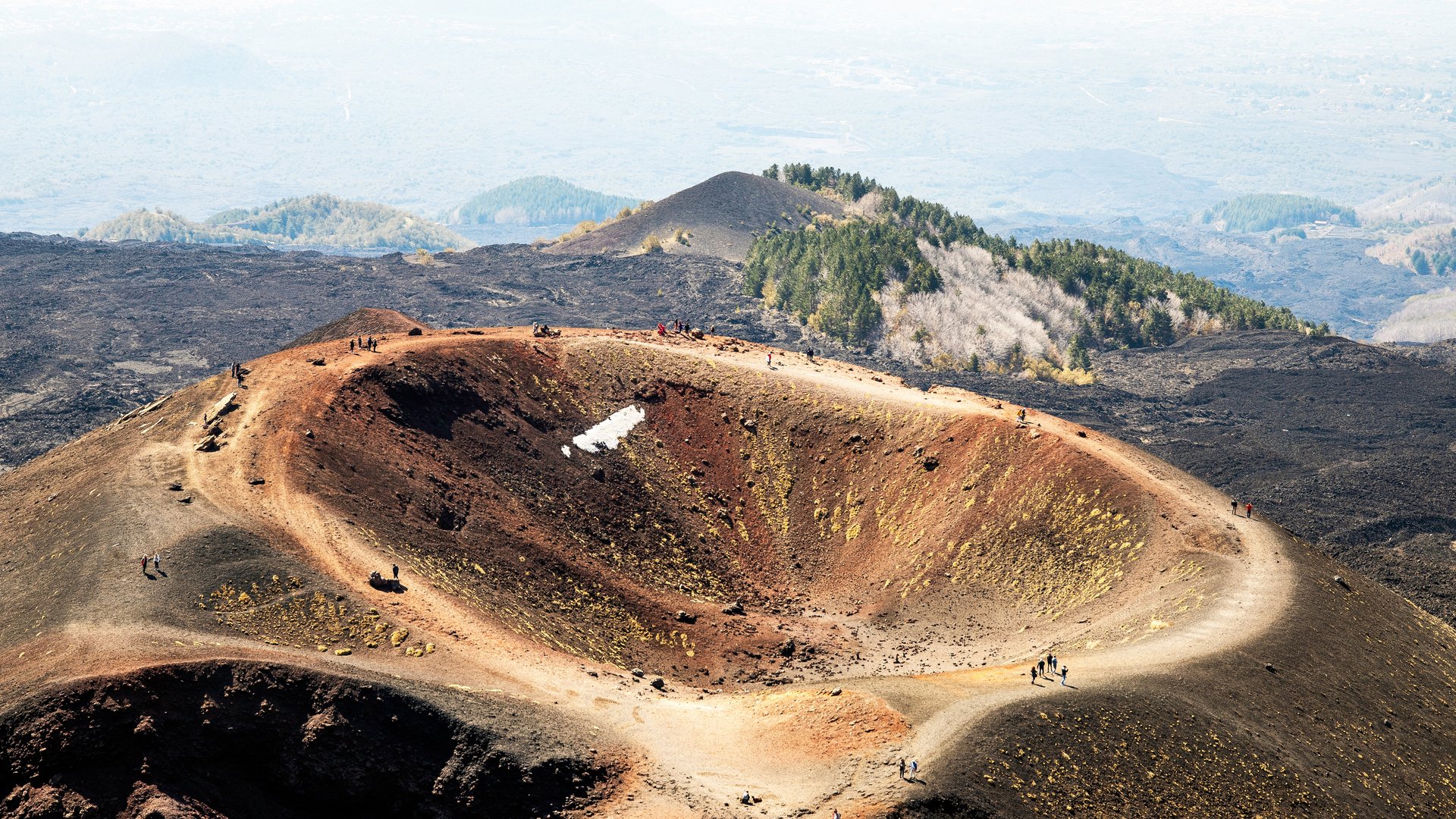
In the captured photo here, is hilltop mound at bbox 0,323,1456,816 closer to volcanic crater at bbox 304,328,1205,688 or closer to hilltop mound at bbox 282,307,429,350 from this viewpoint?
volcanic crater at bbox 304,328,1205,688

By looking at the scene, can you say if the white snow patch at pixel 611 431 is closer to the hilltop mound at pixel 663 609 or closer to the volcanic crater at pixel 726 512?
the hilltop mound at pixel 663 609

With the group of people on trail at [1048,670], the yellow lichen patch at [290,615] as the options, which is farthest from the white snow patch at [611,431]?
the group of people on trail at [1048,670]

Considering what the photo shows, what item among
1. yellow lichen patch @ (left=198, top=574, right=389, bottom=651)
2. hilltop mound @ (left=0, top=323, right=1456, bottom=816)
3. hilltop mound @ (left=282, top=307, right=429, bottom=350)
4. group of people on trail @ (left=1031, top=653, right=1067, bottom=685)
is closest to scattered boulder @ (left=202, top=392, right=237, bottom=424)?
hilltop mound @ (left=0, top=323, right=1456, bottom=816)

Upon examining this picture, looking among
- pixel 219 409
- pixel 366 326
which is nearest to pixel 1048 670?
pixel 219 409

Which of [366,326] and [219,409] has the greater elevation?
[219,409]

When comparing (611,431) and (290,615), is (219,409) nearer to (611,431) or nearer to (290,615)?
(290,615)

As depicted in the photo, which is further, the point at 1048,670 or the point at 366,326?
the point at 366,326

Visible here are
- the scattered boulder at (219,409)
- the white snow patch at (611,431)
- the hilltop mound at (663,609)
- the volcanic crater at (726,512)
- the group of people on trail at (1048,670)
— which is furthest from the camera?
the white snow patch at (611,431)
